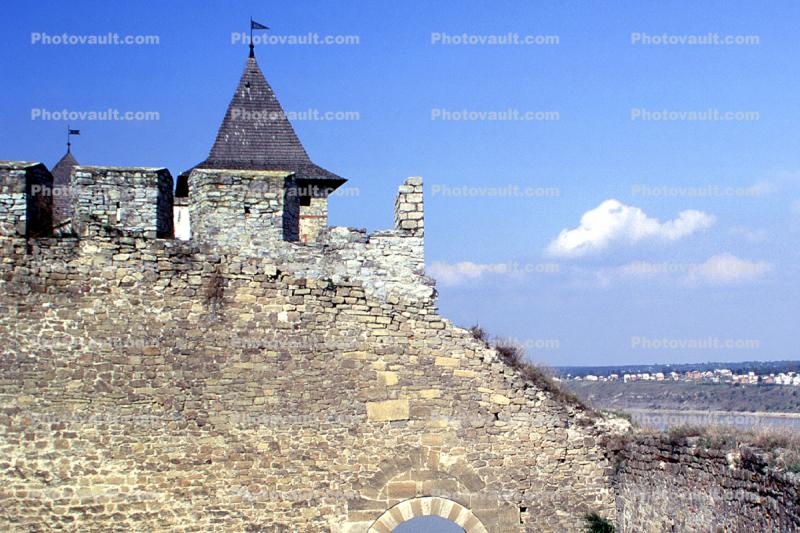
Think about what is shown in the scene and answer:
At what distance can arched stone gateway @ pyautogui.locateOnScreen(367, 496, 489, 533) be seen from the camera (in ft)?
36.9

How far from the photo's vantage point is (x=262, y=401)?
11.1 metres

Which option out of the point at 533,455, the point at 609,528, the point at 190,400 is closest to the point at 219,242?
the point at 190,400

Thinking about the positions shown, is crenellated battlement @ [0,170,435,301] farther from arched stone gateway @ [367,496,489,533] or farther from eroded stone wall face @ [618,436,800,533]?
eroded stone wall face @ [618,436,800,533]

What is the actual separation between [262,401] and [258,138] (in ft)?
29.1

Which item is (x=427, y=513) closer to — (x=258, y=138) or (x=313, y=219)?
(x=313, y=219)

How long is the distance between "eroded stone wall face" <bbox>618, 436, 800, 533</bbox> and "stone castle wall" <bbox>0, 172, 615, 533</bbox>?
17.7 inches

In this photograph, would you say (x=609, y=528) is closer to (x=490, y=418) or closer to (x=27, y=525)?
(x=490, y=418)

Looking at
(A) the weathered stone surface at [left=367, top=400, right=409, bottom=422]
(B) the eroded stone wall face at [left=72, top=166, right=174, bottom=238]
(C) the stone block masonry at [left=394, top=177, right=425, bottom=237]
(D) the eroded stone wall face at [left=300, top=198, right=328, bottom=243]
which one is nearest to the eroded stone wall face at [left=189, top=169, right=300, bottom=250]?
(B) the eroded stone wall face at [left=72, top=166, right=174, bottom=238]

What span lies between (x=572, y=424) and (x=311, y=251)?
4403 millimetres

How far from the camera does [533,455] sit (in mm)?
11836

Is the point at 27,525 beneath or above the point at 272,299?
beneath

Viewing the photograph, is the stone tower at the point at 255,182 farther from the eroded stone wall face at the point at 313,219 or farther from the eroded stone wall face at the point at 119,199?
the eroded stone wall face at the point at 119,199

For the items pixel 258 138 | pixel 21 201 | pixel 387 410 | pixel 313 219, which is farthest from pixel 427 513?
pixel 258 138

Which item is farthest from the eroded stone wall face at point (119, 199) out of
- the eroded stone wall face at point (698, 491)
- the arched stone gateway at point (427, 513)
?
the eroded stone wall face at point (698, 491)
